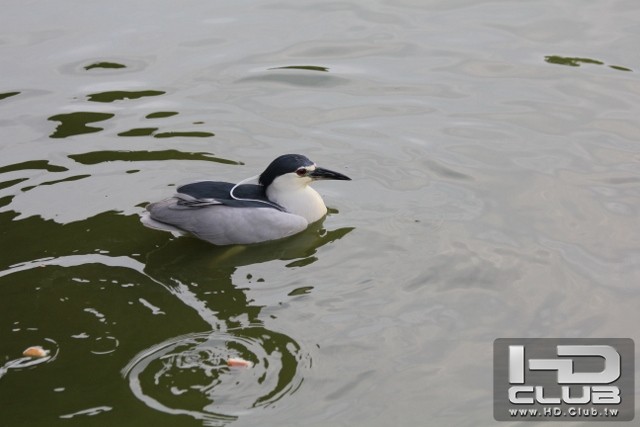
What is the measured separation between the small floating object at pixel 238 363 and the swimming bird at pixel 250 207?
71.5 inches

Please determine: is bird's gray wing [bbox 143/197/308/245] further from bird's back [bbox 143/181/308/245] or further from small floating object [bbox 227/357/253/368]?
small floating object [bbox 227/357/253/368]

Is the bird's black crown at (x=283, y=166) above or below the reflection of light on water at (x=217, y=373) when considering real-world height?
above

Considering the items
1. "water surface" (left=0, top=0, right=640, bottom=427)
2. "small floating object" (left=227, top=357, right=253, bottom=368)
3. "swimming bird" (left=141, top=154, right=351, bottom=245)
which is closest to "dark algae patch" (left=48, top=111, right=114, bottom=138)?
"water surface" (left=0, top=0, right=640, bottom=427)

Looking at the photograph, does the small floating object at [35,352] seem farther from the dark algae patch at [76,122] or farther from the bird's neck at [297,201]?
the dark algae patch at [76,122]

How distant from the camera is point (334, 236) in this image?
8.67 m

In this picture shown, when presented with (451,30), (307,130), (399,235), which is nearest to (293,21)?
(451,30)

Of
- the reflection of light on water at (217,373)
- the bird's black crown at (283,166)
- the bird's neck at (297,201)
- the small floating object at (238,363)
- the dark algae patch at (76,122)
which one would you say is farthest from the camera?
the dark algae patch at (76,122)

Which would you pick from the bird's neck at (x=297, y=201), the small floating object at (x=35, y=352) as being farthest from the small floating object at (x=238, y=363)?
the bird's neck at (x=297, y=201)

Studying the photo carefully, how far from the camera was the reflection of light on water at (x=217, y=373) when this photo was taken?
650 cm

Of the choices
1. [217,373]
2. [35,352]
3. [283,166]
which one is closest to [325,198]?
[283,166]

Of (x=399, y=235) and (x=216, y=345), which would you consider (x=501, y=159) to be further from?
(x=216, y=345)

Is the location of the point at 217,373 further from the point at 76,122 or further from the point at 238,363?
the point at 76,122

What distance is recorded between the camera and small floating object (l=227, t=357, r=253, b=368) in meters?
6.80

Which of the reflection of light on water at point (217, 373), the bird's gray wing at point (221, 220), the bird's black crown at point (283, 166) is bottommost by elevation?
the reflection of light on water at point (217, 373)
